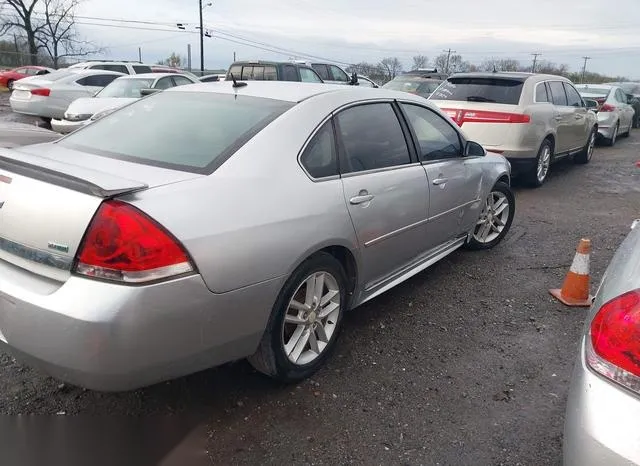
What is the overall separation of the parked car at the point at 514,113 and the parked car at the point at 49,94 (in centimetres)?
971

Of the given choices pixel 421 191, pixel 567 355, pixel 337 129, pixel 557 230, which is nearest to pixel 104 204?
pixel 337 129

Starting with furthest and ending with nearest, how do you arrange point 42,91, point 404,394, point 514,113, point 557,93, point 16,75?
point 16,75, point 42,91, point 557,93, point 514,113, point 404,394

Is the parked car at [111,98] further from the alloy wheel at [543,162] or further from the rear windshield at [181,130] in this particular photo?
the rear windshield at [181,130]

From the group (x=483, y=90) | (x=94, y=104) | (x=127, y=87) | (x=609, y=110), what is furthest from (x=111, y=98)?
(x=609, y=110)

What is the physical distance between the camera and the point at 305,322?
2867 mm

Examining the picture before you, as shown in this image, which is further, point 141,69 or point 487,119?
point 141,69

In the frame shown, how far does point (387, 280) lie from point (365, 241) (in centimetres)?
55

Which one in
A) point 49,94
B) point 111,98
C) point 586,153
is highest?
point 111,98

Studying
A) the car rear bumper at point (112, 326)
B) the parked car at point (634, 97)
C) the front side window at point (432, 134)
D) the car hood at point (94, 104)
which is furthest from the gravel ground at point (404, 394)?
the parked car at point (634, 97)

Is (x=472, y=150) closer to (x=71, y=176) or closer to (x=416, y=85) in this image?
(x=71, y=176)

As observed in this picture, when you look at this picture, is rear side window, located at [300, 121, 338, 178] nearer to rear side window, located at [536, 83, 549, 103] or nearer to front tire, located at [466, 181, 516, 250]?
front tire, located at [466, 181, 516, 250]

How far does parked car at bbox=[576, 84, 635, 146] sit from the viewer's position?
12883 mm

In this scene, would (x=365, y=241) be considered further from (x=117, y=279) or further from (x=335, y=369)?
(x=117, y=279)

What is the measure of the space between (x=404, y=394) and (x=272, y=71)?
11898 mm
